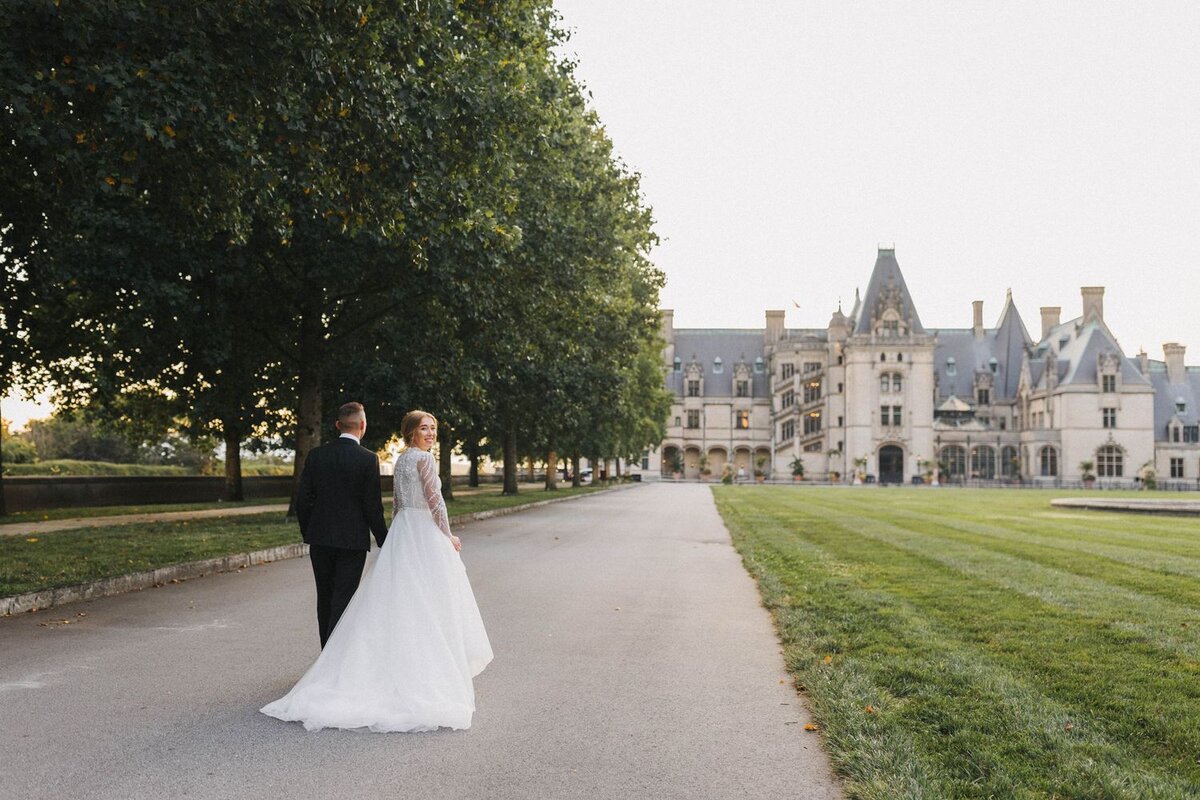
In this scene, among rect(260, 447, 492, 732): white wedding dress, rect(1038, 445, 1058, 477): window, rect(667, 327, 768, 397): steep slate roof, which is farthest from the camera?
rect(667, 327, 768, 397): steep slate roof

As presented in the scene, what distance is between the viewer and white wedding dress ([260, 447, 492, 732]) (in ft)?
19.4

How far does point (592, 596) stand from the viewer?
38.4 ft

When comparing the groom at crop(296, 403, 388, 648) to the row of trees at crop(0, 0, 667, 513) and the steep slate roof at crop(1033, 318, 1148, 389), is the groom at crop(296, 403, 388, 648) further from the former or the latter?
the steep slate roof at crop(1033, 318, 1148, 389)

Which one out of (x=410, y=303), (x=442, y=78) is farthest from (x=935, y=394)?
(x=442, y=78)

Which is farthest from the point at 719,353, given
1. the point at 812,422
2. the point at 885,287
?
the point at 885,287

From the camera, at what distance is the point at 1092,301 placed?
314ft

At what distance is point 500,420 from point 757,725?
2861cm

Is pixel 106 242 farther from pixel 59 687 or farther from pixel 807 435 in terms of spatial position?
pixel 807 435

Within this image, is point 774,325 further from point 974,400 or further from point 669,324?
point 974,400

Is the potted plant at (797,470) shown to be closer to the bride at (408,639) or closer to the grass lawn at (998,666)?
the grass lawn at (998,666)

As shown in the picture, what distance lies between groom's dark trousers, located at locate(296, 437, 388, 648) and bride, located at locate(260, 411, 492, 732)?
0.37m

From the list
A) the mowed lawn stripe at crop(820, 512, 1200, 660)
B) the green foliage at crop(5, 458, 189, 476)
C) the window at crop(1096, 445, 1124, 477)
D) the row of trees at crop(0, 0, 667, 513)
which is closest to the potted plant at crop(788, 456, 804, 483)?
the window at crop(1096, 445, 1124, 477)

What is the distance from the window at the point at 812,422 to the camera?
4002 inches

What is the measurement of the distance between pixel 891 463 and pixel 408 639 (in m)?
93.8
